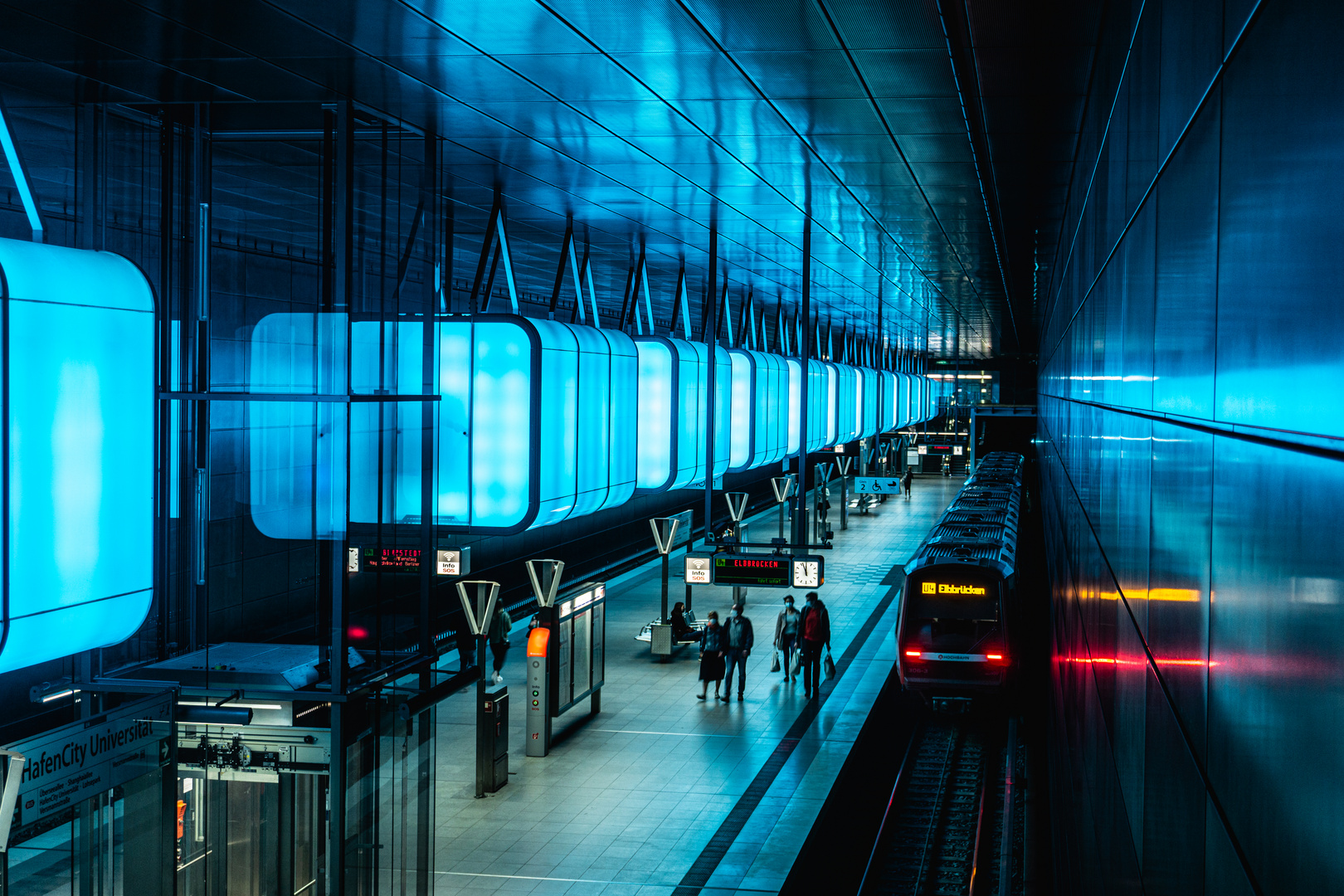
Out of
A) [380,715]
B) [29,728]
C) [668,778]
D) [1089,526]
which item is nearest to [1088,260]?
[1089,526]

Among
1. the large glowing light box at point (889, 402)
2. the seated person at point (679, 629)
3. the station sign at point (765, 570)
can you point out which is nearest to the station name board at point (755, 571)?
the station sign at point (765, 570)

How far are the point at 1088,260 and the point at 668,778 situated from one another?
8.56m

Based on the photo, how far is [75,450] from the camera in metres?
4.43

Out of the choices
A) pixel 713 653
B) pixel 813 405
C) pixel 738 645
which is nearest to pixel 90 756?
pixel 713 653

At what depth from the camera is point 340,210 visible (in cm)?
743

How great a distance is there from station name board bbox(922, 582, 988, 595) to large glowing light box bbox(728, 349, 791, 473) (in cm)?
283

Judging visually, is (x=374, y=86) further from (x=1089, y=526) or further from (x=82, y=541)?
(x=1089, y=526)

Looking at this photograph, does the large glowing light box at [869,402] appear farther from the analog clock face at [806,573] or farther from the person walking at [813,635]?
the analog clock face at [806,573]

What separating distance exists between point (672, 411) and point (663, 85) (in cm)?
537

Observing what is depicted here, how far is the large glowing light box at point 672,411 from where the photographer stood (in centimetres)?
1226

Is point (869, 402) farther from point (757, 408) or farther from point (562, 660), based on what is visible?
point (562, 660)

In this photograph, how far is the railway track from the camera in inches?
545

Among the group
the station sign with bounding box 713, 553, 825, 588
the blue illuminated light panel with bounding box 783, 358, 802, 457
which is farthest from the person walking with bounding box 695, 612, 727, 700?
the blue illuminated light panel with bounding box 783, 358, 802, 457

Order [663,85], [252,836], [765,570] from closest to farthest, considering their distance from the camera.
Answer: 1. [663,85]
2. [252,836]
3. [765,570]
